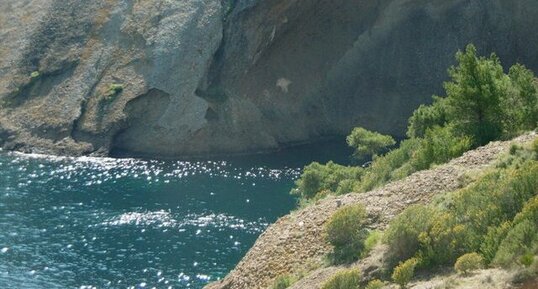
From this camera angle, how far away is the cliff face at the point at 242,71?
8181 centimetres

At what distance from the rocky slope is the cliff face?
2029 inches

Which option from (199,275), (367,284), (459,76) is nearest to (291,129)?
(199,275)

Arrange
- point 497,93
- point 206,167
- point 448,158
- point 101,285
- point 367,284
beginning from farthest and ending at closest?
point 206,167 < point 101,285 < point 497,93 < point 448,158 < point 367,284

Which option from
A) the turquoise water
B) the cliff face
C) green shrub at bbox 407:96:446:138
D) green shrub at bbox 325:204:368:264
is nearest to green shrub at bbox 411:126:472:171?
green shrub at bbox 325:204:368:264

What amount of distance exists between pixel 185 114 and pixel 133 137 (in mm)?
5628

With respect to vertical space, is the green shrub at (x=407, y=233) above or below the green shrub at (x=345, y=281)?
above

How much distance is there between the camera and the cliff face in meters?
81.8

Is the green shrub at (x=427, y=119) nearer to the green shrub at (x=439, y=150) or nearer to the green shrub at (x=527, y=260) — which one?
the green shrub at (x=439, y=150)

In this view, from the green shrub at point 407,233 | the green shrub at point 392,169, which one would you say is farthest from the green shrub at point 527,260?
the green shrub at point 392,169

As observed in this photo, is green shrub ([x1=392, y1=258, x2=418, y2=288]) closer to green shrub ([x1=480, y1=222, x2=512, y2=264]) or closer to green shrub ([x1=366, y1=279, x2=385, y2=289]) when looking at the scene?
green shrub ([x1=366, y1=279, x2=385, y2=289])

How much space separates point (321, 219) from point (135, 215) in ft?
114

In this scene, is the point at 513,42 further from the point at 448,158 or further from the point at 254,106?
the point at 448,158

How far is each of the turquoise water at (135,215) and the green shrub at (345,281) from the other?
1018 inches

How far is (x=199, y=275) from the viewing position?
49094 mm
